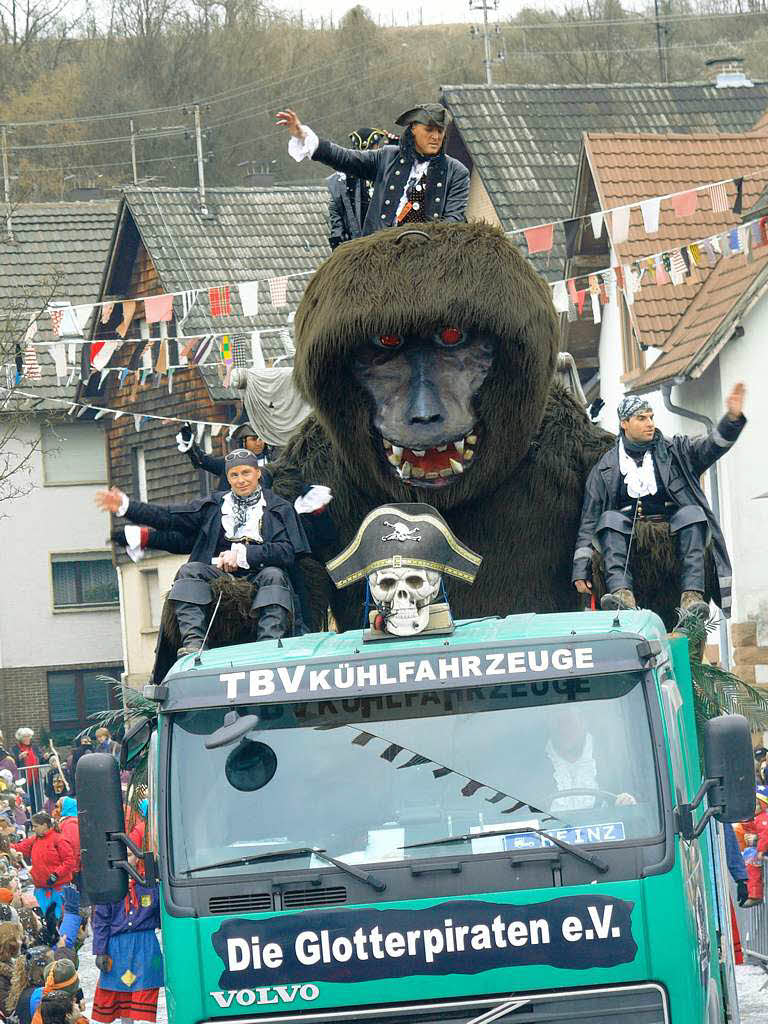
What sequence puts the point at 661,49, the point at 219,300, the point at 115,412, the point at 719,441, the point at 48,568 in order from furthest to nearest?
1. the point at 661,49
2. the point at 48,568
3. the point at 115,412
4. the point at 219,300
5. the point at 719,441

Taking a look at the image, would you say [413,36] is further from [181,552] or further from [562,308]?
[181,552]

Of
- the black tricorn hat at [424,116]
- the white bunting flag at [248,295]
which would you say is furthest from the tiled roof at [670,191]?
the black tricorn hat at [424,116]

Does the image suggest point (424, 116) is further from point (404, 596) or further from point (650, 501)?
point (404, 596)

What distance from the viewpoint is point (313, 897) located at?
719cm

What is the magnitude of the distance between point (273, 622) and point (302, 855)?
1.76m

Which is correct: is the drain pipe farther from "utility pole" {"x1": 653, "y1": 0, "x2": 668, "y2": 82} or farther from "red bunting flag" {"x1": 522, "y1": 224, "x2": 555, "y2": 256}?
"utility pole" {"x1": 653, "y1": 0, "x2": 668, "y2": 82}

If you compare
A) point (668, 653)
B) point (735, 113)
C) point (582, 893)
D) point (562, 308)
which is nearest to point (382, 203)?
point (668, 653)

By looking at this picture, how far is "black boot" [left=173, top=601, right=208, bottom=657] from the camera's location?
884 centimetres

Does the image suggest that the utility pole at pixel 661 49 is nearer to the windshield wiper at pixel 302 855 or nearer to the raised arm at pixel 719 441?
the raised arm at pixel 719 441

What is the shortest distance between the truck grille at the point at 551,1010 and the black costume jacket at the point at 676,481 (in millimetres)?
2376

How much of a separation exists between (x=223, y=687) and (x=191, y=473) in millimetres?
31024

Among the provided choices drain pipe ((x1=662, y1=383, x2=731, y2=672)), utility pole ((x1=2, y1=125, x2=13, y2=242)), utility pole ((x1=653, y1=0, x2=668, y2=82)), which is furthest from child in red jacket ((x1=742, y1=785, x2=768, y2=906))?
utility pole ((x1=653, y1=0, x2=668, y2=82))

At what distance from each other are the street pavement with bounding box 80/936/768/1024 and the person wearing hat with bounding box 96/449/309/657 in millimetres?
5404

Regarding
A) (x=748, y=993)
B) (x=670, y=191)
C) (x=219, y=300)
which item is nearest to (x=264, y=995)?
(x=748, y=993)
